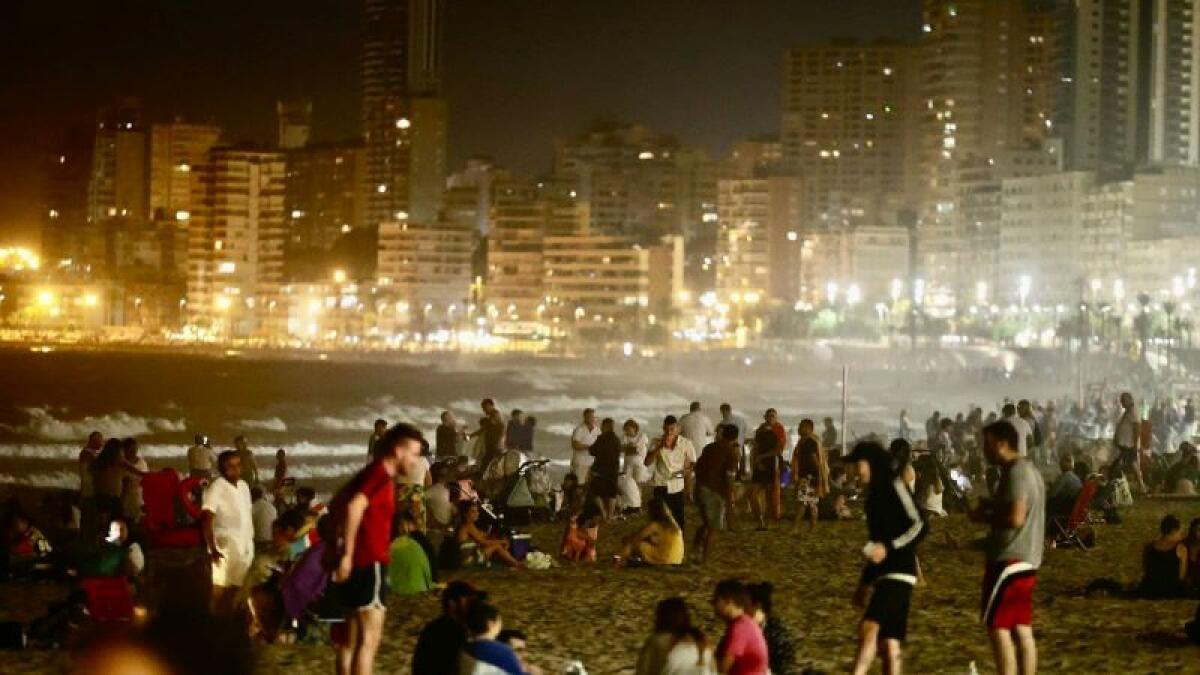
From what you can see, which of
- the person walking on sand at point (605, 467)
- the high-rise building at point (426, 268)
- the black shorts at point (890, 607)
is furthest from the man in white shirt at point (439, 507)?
the high-rise building at point (426, 268)

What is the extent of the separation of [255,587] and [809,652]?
3.24m

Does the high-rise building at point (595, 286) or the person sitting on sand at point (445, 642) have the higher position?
the high-rise building at point (595, 286)

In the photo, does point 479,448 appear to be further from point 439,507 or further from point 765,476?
point 439,507

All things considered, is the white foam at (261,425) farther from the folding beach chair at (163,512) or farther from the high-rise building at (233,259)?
the high-rise building at (233,259)

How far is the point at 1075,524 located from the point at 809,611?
182 inches

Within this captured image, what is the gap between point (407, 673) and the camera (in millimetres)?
9625

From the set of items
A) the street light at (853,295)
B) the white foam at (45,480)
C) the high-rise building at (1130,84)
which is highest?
the high-rise building at (1130,84)

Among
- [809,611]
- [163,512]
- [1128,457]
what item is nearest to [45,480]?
[1128,457]

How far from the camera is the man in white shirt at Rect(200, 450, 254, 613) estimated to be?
34.4ft

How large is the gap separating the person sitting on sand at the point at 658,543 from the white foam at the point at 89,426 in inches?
1660

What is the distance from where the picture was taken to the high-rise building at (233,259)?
180625 millimetres

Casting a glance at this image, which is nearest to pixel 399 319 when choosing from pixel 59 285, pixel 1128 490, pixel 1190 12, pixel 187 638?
pixel 59 285

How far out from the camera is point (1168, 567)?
1204 cm

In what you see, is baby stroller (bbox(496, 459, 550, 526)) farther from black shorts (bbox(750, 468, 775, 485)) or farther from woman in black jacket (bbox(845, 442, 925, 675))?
woman in black jacket (bbox(845, 442, 925, 675))
